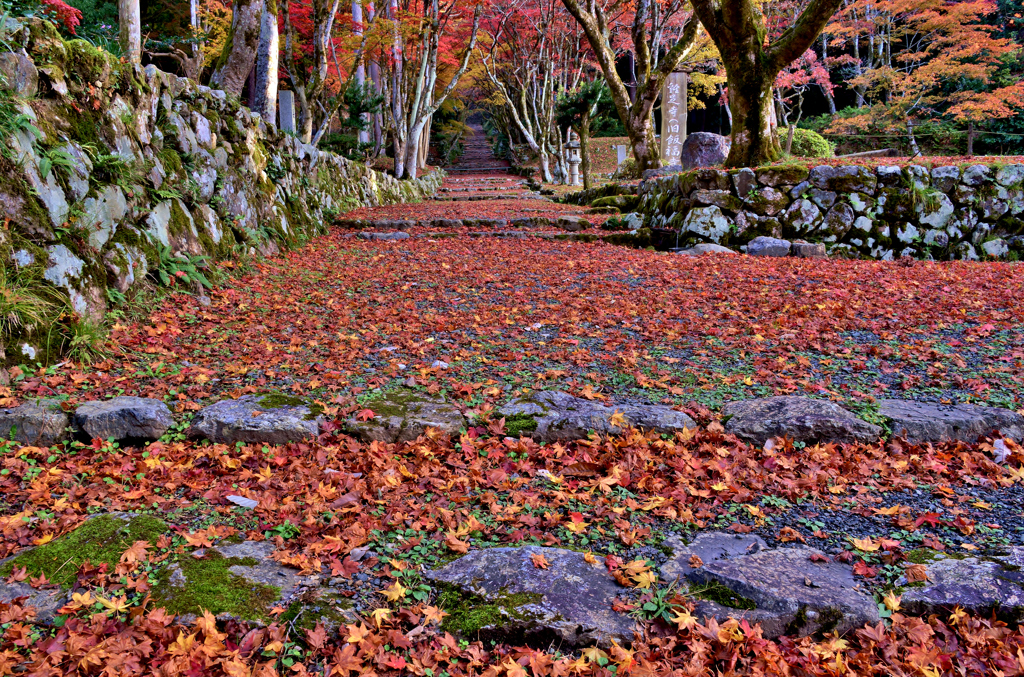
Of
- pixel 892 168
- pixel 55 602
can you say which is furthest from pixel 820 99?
pixel 55 602

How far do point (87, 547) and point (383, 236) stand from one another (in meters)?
7.53

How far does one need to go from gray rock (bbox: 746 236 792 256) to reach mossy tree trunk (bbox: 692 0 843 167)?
1.50m

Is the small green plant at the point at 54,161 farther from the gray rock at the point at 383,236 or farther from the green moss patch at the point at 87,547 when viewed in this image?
the gray rock at the point at 383,236

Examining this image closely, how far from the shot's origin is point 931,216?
816 centimetres

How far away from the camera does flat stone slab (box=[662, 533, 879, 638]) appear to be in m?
1.96

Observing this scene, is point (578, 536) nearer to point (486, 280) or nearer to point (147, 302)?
point (147, 302)

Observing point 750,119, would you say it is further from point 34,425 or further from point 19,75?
point 34,425

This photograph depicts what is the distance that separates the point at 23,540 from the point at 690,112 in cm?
3449

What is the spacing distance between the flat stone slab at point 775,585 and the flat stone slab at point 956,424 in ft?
4.36

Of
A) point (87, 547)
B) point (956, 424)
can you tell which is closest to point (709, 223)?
point (956, 424)

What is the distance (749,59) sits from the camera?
28.5ft

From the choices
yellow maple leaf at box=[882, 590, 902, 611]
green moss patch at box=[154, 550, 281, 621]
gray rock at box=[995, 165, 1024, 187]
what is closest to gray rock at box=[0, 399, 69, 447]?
green moss patch at box=[154, 550, 281, 621]

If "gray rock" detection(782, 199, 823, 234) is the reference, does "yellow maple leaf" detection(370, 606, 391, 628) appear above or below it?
below

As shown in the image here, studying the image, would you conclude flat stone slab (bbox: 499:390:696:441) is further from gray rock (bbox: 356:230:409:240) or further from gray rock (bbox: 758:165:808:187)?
gray rock (bbox: 758:165:808:187)
